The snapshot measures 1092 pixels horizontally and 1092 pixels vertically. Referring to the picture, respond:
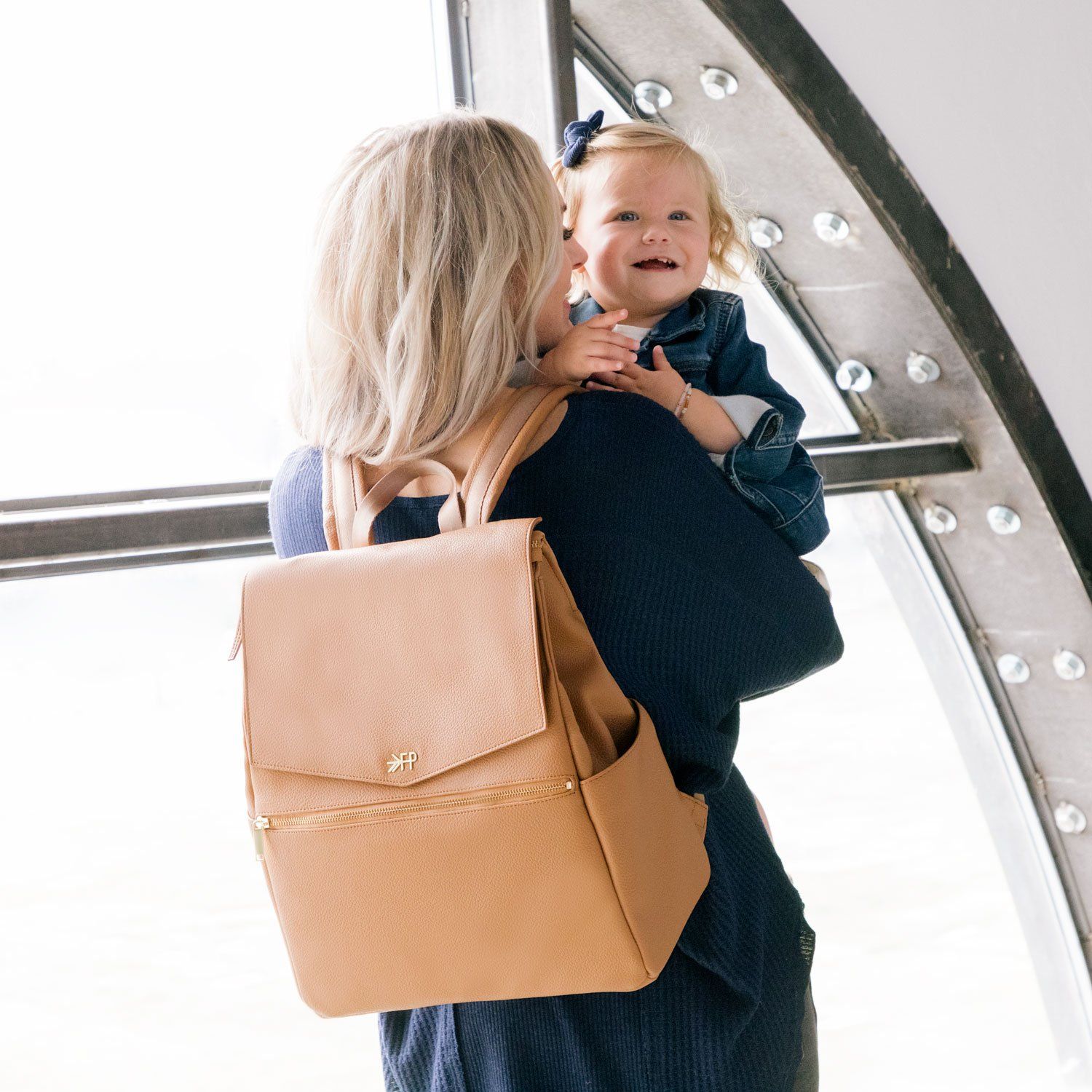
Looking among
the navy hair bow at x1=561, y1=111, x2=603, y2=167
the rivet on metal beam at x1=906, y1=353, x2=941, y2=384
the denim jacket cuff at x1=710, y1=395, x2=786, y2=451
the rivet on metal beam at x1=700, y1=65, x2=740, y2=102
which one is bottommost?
the denim jacket cuff at x1=710, y1=395, x2=786, y2=451

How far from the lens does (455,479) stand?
0.96 m

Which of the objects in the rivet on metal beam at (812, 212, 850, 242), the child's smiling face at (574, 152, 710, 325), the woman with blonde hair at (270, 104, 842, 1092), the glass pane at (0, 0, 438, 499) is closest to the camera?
the woman with blonde hair at (270, 104, 842, 1092)

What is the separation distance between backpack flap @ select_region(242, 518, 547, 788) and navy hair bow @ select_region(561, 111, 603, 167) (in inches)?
28.8

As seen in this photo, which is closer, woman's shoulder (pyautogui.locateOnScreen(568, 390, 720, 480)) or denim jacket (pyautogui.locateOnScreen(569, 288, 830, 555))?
woman's shoulder (pyautogui.locateOnScreen(568, 390, 720, 480))

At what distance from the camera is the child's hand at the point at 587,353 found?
104 centimetres

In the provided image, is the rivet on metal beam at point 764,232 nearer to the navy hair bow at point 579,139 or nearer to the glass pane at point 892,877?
the glass pane at point 892,877

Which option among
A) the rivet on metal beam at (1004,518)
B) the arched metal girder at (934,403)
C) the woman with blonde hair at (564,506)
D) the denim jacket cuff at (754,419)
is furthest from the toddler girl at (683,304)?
the rivet on metal beam at (1004,518)

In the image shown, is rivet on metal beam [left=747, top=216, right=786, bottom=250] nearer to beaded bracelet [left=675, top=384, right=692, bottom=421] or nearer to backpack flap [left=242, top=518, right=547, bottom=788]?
beaded bracelet [left=675, top=384, right=692, bottom=421]

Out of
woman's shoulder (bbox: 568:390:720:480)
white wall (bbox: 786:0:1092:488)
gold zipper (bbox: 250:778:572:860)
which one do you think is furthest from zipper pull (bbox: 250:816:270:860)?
white wall (bbox: 786:0:1092:488)

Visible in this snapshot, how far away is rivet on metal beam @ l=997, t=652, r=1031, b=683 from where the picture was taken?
254cm

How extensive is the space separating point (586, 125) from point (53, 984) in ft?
4.94

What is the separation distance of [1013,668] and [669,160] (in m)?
1.64

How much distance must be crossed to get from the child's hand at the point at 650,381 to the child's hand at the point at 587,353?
0.02 m

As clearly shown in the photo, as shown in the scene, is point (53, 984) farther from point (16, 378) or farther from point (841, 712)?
point (841, 712)
